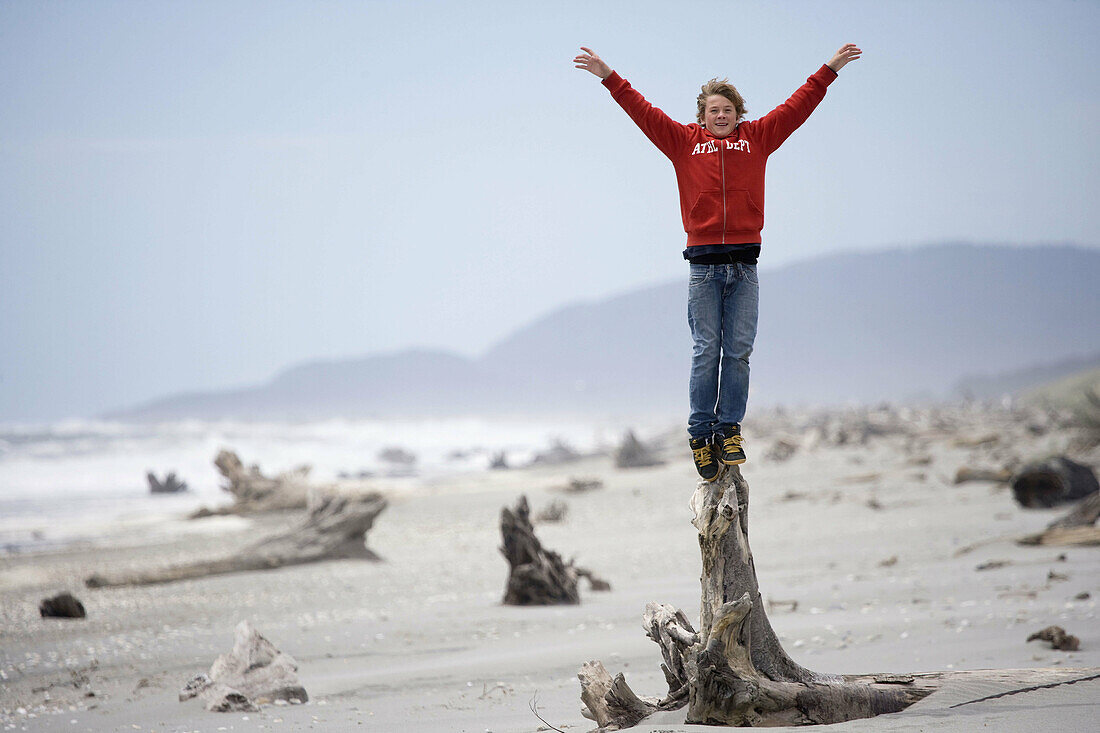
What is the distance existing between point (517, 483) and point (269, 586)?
11383 millimetres

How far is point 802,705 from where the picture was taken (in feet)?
11.5

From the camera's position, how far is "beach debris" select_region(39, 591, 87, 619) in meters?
7.86

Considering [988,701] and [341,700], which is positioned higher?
[988,701]

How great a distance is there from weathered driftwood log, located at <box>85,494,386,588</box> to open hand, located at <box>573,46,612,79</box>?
7640mm

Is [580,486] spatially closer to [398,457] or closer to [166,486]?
[166,486]

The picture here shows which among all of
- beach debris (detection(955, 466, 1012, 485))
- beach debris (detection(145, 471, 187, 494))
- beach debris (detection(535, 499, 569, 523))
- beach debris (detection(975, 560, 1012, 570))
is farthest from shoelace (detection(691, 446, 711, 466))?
beach debris (detection(145, 471, 187, 494))

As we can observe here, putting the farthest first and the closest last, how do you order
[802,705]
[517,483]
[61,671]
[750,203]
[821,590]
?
[517,483] < [821,590] < [61,671] < [750,203] < [802,705]

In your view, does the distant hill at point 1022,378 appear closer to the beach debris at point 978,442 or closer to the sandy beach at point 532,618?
the beach debris at point 978,442

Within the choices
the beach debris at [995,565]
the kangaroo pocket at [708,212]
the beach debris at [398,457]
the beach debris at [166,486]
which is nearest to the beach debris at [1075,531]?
the beach debris at [995,565]

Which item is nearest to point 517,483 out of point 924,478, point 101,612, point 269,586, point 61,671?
point 924,478

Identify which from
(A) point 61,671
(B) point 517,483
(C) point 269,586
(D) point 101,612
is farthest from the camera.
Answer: (B) point 517,483

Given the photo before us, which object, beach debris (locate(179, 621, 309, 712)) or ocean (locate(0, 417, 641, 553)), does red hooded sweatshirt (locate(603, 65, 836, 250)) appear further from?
ocean (locate(0, 417, 641, 553))

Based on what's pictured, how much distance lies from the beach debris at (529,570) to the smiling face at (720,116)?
436cm

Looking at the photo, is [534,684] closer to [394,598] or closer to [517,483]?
[394,598]
